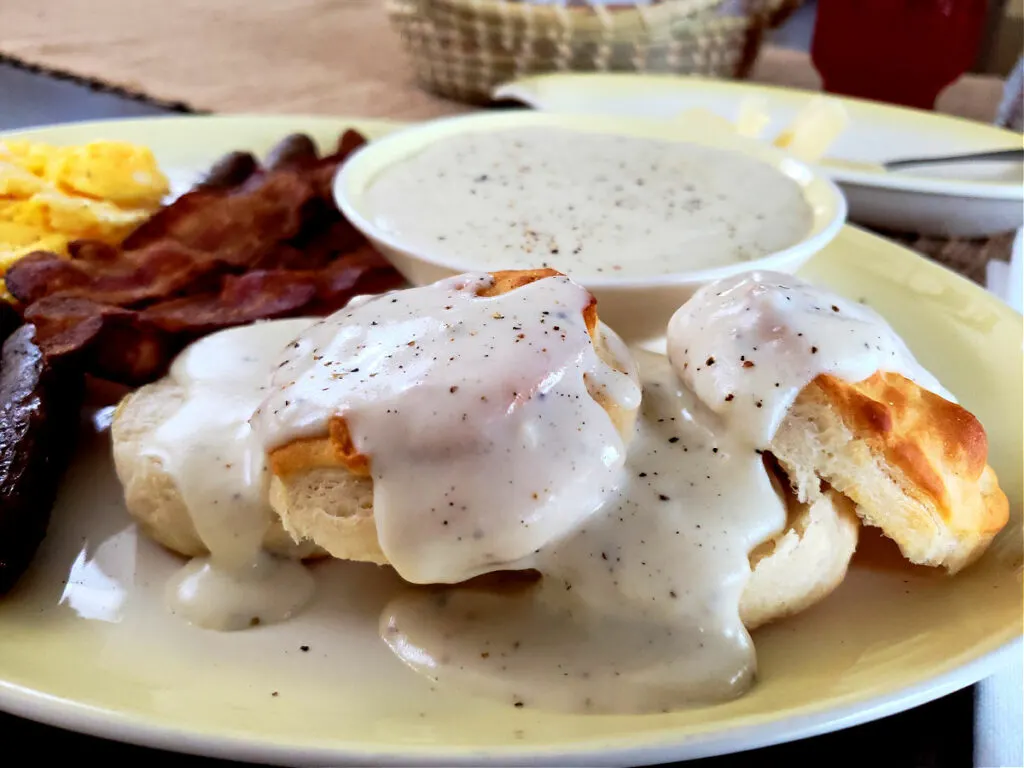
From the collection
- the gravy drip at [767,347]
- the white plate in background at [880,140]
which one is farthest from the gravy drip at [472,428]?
the white plate in background at [880,140]

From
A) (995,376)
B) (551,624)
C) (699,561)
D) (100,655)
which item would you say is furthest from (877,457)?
(100,655)

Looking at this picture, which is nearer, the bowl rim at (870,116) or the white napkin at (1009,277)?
the white napkin at (1009,277)

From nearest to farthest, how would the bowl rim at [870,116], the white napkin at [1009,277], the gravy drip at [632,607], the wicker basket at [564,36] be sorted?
the gravy drip at [632,607] → the white napkin at [1009,277] → the bowl rim at [870,116] → the wicker basket at [564,36]

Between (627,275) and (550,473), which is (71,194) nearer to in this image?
(627,275)

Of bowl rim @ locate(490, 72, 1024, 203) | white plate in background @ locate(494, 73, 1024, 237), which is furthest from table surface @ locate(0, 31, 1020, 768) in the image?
white plate in background @ locate(494, 73, 1024, 237)

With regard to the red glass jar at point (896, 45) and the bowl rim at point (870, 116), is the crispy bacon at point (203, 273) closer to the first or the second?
the bowl rim at point (870, 116)

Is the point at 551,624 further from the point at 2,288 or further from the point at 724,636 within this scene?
the point at 2,288
